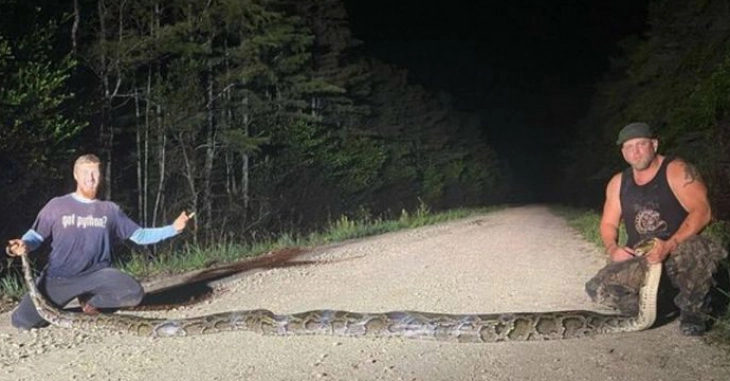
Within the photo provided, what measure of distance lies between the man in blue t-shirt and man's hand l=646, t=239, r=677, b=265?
174 inches

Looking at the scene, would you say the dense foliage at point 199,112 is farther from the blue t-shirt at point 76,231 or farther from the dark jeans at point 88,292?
the dark jeans at point 88,292

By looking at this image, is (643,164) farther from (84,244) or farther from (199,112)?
(199,112)

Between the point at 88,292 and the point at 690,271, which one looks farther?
the point at 88,292

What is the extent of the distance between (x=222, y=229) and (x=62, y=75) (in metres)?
7.98

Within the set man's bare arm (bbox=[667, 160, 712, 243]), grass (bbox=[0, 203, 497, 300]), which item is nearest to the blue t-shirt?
grass (bbox=[0, 203, 497, 300])

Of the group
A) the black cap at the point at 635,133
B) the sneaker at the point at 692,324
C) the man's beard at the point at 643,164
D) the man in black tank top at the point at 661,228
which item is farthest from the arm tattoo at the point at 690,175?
the sneaker at the point at 692,324

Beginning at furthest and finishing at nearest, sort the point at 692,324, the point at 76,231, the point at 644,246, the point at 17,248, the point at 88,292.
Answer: the point at 88,292 → the point at 76,231 → the point at 17,248 → the point at 644,246 → the point at 692,324

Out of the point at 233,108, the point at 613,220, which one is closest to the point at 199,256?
the point at 613,220

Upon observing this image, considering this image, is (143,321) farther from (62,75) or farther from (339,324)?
(62,75)

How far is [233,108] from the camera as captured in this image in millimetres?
24297

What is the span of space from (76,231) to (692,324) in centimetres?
587

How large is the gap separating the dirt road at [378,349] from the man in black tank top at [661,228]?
0.36 metres

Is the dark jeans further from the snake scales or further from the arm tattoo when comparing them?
the arm tattoo

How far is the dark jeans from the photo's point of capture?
7.53m
